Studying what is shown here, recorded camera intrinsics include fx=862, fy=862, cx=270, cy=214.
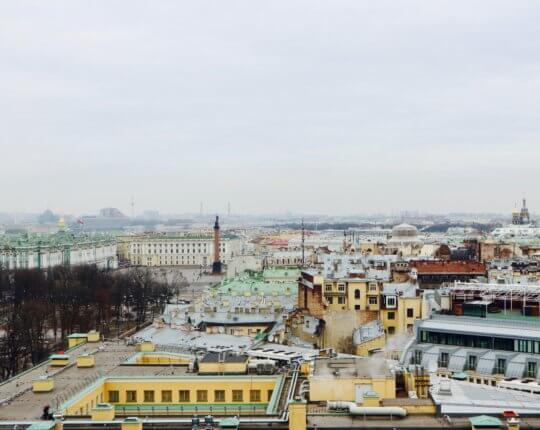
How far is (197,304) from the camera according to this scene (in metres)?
66.6

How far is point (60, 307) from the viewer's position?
9188 centimetres

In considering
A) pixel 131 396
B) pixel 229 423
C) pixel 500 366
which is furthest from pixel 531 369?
pixel 229 423

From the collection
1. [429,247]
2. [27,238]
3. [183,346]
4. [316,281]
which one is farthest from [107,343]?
[27,238]

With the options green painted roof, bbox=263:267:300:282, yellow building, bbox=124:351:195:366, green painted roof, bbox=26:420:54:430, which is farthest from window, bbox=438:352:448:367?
green painted roof, bbox=263:267:300:282

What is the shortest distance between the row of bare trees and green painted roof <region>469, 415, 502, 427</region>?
4190cm

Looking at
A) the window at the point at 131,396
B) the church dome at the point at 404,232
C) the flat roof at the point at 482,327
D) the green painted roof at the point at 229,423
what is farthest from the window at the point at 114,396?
the church dome at the point at 404,232

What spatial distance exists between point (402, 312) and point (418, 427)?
29.8 meters

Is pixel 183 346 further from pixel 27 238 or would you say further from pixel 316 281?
pixel 27 238

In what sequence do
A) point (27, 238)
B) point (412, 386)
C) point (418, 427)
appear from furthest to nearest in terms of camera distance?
point (27, 238) < point (412, 386) < point (418, 427)

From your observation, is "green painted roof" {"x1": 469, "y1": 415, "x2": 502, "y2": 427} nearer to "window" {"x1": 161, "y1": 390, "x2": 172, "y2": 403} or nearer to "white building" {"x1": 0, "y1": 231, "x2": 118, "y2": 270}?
"window" {"x1": 161, "y1": 390, "x2": 172, "y2": 403}

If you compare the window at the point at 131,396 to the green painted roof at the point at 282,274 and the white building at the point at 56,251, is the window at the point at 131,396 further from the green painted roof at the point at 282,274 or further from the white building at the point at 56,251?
the white building at the point at 56,251

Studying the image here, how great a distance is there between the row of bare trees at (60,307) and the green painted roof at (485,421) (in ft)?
137

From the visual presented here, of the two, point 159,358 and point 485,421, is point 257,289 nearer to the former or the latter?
point 159,358

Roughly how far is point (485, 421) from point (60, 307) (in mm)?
75849
